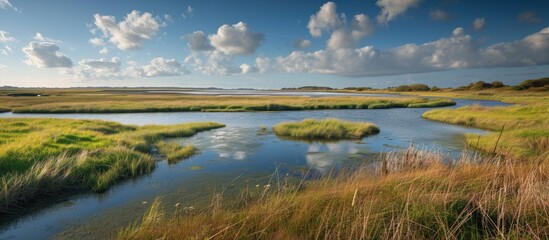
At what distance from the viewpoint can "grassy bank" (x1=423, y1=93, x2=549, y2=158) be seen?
50.4ft

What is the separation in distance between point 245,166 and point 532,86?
16341 centimetres

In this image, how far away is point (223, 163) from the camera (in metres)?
15.4

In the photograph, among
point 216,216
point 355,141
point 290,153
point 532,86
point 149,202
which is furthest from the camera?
point 532,86

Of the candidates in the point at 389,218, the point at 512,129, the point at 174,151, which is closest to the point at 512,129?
the point at 512,129

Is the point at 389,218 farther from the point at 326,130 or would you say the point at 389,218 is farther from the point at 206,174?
the point at 326,130

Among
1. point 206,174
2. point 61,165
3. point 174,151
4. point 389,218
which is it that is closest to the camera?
point 389,218

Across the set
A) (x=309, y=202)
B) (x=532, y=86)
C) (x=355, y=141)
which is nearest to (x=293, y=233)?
(x=309, y=202)

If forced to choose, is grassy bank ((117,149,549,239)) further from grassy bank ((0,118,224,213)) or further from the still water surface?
grassy bank ((0,118,224,213))

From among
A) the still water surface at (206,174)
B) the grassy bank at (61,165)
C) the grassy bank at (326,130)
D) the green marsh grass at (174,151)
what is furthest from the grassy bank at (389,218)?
the grassy bank at (326,130)

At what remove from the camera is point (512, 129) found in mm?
23578

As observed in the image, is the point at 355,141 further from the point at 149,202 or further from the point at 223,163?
the point at 149,202

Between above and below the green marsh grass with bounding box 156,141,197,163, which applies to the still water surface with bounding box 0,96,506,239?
below

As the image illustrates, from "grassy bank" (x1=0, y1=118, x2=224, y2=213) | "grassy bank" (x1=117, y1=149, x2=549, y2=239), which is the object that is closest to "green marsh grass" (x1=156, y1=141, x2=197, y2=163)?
"grassy bank" (x1=0, y1=118, x2=224, y2=213)

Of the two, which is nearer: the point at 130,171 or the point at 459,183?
the point at 459,183
